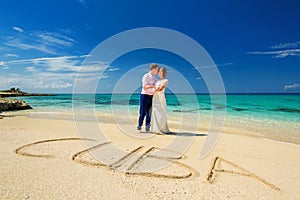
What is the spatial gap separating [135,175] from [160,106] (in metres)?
3.78

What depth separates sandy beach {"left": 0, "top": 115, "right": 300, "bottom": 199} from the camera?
7.88 feet

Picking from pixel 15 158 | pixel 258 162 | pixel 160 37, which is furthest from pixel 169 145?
pixel 160 37

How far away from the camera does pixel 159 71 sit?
20.7 ft

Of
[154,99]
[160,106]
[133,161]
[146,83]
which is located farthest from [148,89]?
[133,161]

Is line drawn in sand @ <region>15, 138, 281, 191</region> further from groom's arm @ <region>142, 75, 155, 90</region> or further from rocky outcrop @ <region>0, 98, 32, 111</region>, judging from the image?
rocky outcrop @ <region>0, 98, 32, 111</region>

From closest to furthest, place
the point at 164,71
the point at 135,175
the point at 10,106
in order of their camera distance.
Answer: the point at 135,175, the point at 164,71, the point at 10,106

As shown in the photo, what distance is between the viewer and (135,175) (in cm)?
292

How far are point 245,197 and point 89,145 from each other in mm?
3309

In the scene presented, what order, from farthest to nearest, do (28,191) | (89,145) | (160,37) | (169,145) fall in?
(160,37) → (169,145) → (89,145) → (28,191)

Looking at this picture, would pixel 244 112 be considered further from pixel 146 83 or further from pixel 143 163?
pixel 143 163

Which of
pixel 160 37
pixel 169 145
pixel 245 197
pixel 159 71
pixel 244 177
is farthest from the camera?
pixel 160 37

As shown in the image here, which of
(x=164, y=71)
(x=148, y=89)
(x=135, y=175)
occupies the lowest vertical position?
(x=135, y=175)

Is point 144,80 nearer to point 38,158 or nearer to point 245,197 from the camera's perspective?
point 38,158

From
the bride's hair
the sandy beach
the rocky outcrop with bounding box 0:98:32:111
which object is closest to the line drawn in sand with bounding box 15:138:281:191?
the sandy beach
